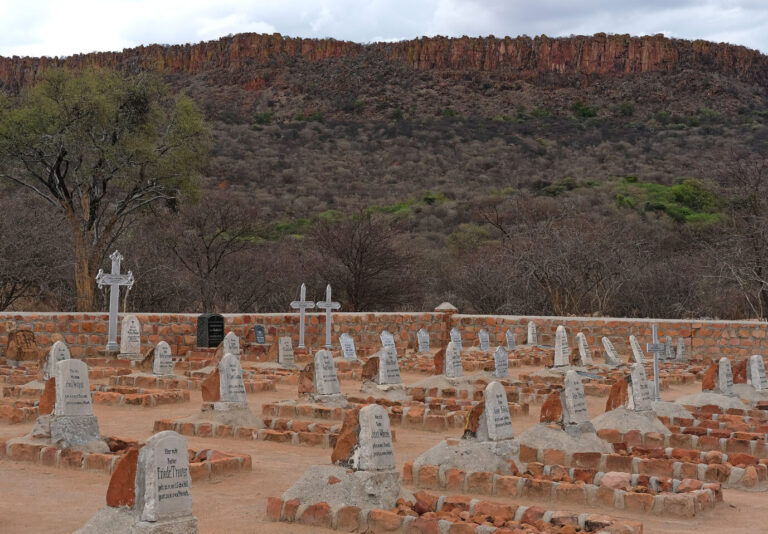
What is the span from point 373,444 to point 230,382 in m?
4.24

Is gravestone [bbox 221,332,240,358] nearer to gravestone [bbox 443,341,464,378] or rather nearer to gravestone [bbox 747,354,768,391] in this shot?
gravestone [bbox 443,341,464,378]

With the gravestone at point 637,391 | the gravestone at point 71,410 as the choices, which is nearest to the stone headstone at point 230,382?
the gravestone at point 71,410

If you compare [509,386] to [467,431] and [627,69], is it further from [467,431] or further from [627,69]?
[627,69]

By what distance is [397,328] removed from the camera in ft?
81.4

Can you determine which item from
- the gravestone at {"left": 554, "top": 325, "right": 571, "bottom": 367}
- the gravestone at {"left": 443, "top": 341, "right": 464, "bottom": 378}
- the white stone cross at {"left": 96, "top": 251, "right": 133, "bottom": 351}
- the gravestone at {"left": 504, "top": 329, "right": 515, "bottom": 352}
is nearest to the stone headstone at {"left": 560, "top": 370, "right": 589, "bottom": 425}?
the gravestone at {"left": 443, "top": 341, "right": 464, "bottom": 378}

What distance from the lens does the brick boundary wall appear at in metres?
19.2

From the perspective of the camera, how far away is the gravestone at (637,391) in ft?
34.8

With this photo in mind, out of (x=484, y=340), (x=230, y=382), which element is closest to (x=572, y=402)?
(x=230, y=382)

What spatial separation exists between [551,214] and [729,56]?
116 ft

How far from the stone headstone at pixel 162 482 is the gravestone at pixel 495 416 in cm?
349

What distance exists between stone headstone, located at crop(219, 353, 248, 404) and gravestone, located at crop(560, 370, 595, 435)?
13.0 feet

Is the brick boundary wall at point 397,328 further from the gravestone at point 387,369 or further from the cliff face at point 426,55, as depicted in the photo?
the cliff face at point 426,55

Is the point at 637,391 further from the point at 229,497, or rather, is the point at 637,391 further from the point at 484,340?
the point at 484,340

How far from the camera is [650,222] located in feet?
143
